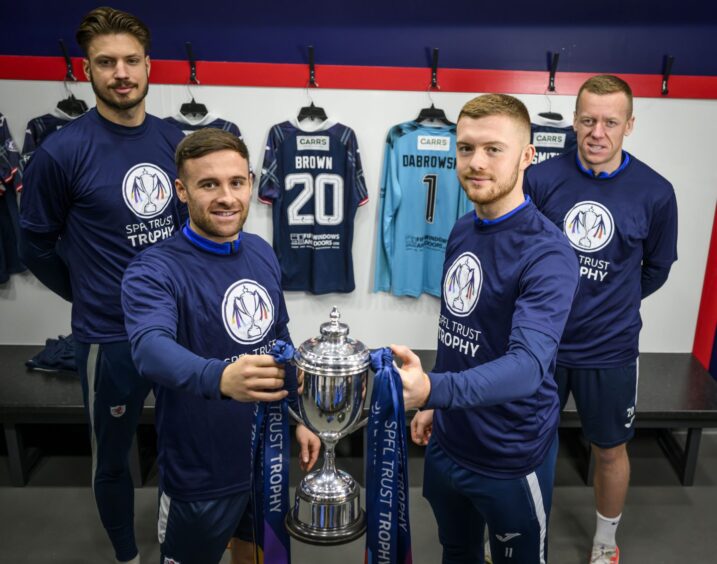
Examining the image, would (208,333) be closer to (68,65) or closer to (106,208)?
(106,208)

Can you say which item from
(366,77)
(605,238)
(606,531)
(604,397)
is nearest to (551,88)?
(366,77)

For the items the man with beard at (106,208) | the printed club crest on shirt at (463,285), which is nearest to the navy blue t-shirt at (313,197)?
the man with beard at (106,208)

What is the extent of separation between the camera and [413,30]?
11.9 feet

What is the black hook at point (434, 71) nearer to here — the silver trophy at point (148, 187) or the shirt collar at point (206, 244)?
the silver trophy at point (148, 187)

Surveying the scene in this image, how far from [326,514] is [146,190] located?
137 centimetres

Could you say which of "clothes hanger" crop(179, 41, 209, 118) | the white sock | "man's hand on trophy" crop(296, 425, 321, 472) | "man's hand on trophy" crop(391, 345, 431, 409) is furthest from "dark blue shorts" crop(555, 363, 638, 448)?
"clothes hanger" crop(179, 41, 209, 118)

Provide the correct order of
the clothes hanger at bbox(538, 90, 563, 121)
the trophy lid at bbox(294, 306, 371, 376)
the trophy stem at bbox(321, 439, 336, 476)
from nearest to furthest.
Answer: the trophy lid at bbox(294, 306, 371, 376) → the trophy stem at bbox(321, 439, 336, 476) → the clothes hanger at bbox(538, 90, 563, 121)

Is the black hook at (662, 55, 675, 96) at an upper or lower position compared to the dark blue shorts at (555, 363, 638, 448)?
upper

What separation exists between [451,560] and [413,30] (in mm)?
2617

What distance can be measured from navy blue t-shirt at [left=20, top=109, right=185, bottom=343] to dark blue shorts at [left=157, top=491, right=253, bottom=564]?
2.40 ft

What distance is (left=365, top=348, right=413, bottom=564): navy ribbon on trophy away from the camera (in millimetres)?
1236

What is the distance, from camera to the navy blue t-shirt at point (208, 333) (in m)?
1.68

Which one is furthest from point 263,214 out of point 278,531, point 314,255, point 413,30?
point 278,531

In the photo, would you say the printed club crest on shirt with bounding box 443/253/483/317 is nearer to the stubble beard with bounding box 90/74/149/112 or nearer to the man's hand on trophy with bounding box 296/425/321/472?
the man's hand on trophy with bounding box 296/425/321/472
